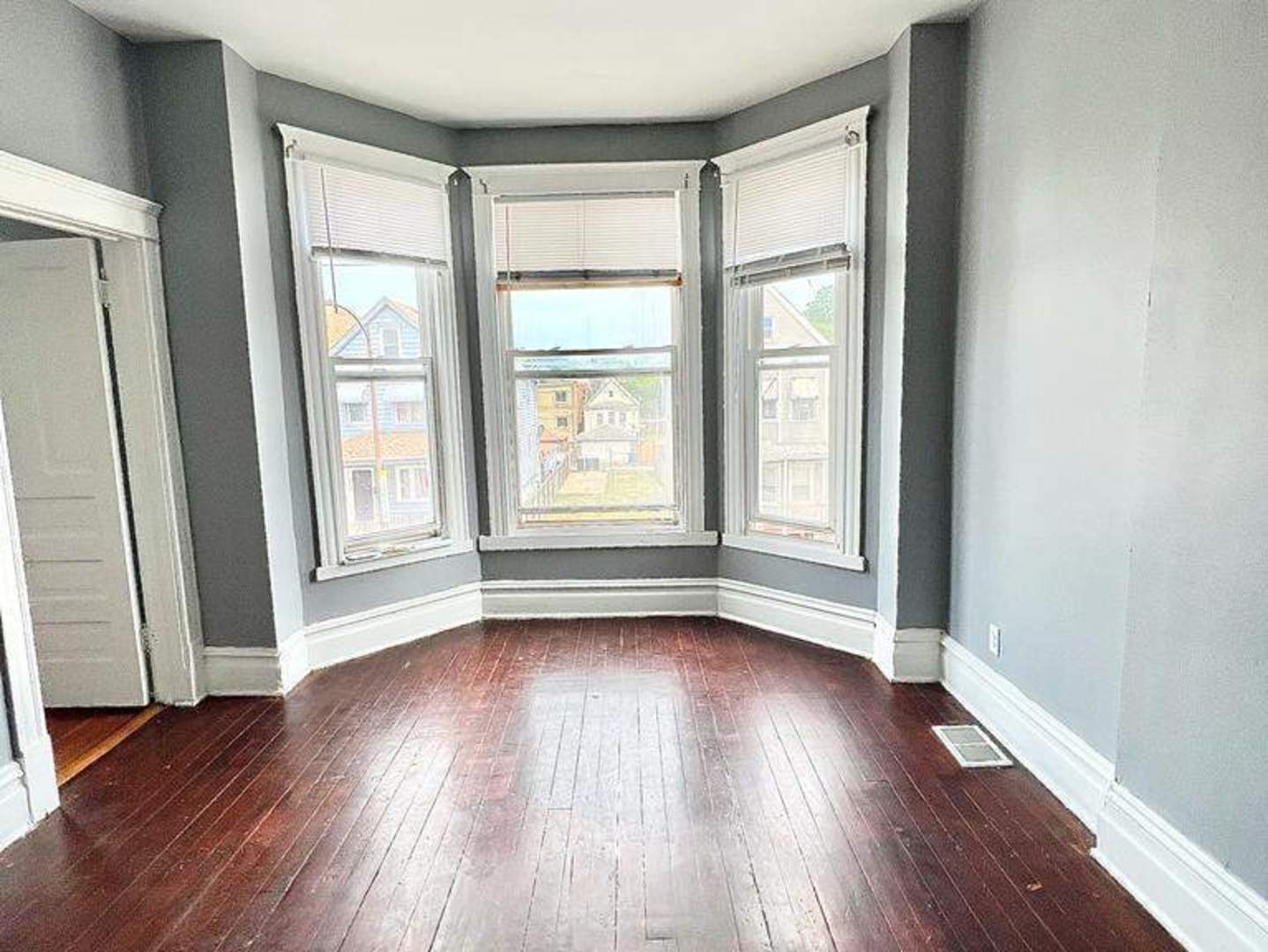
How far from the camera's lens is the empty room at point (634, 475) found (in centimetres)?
190

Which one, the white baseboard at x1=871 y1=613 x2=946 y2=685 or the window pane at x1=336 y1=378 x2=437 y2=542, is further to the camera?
the window pane at x1=336 y1=378 x2=437 y2=542

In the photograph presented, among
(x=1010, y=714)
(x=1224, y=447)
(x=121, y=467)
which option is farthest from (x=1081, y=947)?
(x=121, y=467)

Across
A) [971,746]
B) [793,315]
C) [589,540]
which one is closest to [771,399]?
[793,315]

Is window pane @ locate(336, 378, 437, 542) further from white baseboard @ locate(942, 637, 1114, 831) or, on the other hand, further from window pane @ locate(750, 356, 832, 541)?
white baseboard @ locate(942, 637, 1114, 831)

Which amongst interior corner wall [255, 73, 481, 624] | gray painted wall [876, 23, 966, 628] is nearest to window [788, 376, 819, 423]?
gray painted wall [876, 23, 966, 628]

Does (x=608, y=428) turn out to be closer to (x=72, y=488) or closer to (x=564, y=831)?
(x=564, y=831)

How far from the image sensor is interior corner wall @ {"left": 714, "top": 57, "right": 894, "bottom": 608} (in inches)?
133

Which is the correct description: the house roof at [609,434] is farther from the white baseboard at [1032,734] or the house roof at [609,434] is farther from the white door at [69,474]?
the white door at [69,474]

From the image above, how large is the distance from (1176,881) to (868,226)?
8.99ft

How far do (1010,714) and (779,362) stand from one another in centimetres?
200

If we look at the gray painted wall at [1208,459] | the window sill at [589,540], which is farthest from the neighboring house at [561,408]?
the gray painted wall at [1208,459]

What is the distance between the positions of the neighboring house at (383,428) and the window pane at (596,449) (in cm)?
58

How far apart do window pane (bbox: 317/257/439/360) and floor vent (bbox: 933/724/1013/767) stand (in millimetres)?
3136

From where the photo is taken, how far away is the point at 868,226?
3.46m
